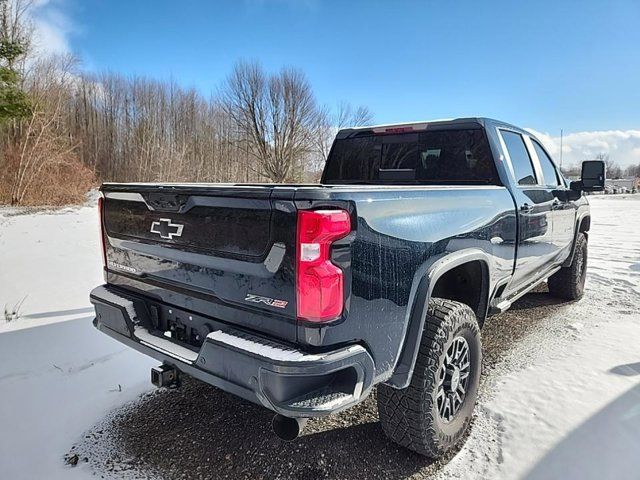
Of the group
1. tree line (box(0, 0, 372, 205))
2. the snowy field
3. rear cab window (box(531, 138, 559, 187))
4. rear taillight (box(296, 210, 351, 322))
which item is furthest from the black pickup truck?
tree line (box(0, 0, 372, 205))

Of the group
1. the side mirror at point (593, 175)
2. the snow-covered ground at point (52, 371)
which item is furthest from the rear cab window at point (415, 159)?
the snow-covered ground at point (52, 371)

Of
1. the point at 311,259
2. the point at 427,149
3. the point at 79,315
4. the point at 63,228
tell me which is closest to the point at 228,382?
the point at 311,259

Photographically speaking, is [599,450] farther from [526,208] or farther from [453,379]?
[526,208]

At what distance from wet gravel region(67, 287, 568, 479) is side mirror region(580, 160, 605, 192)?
2.61 metres

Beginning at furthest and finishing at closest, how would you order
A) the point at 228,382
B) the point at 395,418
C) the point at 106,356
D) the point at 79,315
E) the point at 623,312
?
the point at 623,312 < the point at 79,315 < the point at 106,356 < the point at 395,418 < the point at 228,382

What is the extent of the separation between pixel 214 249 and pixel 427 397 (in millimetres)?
1299

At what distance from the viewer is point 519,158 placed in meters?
3.62

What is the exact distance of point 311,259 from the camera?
5.41 ft

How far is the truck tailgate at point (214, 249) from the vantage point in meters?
1.72

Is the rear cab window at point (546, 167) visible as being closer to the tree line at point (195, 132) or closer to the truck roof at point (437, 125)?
the truck roof at point (437, 125)

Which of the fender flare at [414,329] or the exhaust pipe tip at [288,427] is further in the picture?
the fender flare at [414,329]

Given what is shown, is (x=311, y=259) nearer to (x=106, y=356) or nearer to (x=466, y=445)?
(x=466, y=445)

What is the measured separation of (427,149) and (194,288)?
2273mm

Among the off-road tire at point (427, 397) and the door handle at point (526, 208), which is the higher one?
the door handle at point (526, 208)
